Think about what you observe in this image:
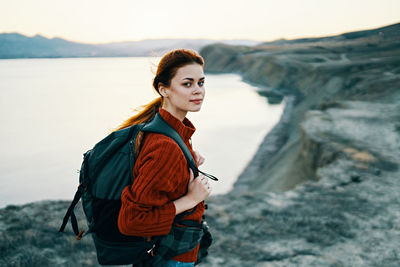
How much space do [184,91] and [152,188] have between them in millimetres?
709

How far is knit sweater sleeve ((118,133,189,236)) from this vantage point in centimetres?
163

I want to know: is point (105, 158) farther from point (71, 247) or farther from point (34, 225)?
point (34, 225)

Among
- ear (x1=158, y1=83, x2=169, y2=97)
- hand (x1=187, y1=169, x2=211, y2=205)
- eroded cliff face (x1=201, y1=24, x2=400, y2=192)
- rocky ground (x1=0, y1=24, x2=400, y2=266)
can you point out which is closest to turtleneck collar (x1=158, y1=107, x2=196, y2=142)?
ear (x1=158, y1=83, x2=169, y2=97)

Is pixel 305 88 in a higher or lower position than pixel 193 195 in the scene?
lower

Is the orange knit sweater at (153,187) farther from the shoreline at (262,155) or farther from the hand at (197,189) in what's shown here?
the shoreline at (262,155)

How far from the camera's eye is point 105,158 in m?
1.79

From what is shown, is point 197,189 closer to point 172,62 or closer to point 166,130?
point 166,130

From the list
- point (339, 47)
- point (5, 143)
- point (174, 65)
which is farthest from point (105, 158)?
point (339, 47)

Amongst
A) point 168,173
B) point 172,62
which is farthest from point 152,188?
point 172,62

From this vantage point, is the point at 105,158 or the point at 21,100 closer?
the point at 105,158

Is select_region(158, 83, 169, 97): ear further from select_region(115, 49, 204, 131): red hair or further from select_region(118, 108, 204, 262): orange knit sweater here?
select_region(118, 108, 204, 262): orange knit sweater

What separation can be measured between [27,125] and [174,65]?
150ft

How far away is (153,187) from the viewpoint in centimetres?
Result: 164

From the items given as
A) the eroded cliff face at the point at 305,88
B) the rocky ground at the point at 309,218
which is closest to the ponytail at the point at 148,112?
the rocky ground at the point at 309,218
